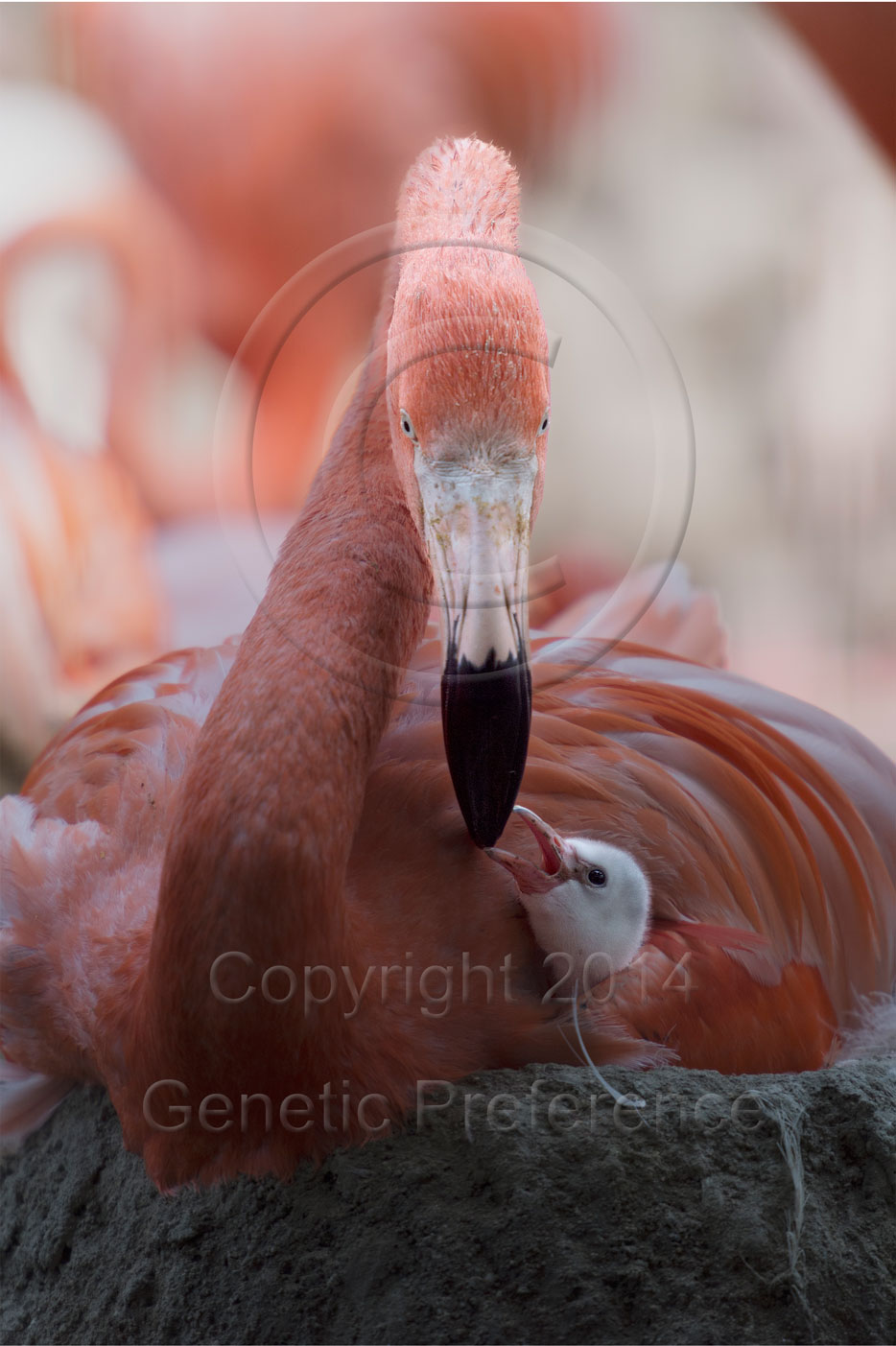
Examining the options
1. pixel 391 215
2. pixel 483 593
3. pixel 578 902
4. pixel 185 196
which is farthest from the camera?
pixel 185 196

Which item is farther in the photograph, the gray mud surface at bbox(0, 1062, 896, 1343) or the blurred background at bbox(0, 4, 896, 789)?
the blurred background at bbox(0, 4, 896, 789)

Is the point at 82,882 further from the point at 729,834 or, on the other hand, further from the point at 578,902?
the point at 729,834

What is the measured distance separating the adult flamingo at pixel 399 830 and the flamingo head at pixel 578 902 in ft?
0.08

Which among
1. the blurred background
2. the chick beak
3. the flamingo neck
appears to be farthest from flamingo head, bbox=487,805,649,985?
the blurred background

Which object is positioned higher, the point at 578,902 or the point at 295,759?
the point at 295,759

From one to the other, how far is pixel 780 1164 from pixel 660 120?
0.90 meters

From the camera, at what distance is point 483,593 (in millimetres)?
580

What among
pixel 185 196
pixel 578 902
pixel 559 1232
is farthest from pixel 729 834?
pixel 185 196

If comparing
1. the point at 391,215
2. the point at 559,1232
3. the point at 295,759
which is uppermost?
the point at 391,215

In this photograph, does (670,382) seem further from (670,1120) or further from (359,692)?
(670,1120)

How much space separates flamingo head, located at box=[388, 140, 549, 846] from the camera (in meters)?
0.58

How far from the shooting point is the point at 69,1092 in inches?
33.6

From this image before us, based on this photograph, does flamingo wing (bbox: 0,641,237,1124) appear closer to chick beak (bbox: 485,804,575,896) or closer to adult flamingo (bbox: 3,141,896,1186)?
adult flamingo (bbox: 3,141,896,1186)

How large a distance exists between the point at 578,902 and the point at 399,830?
0.44 feet
